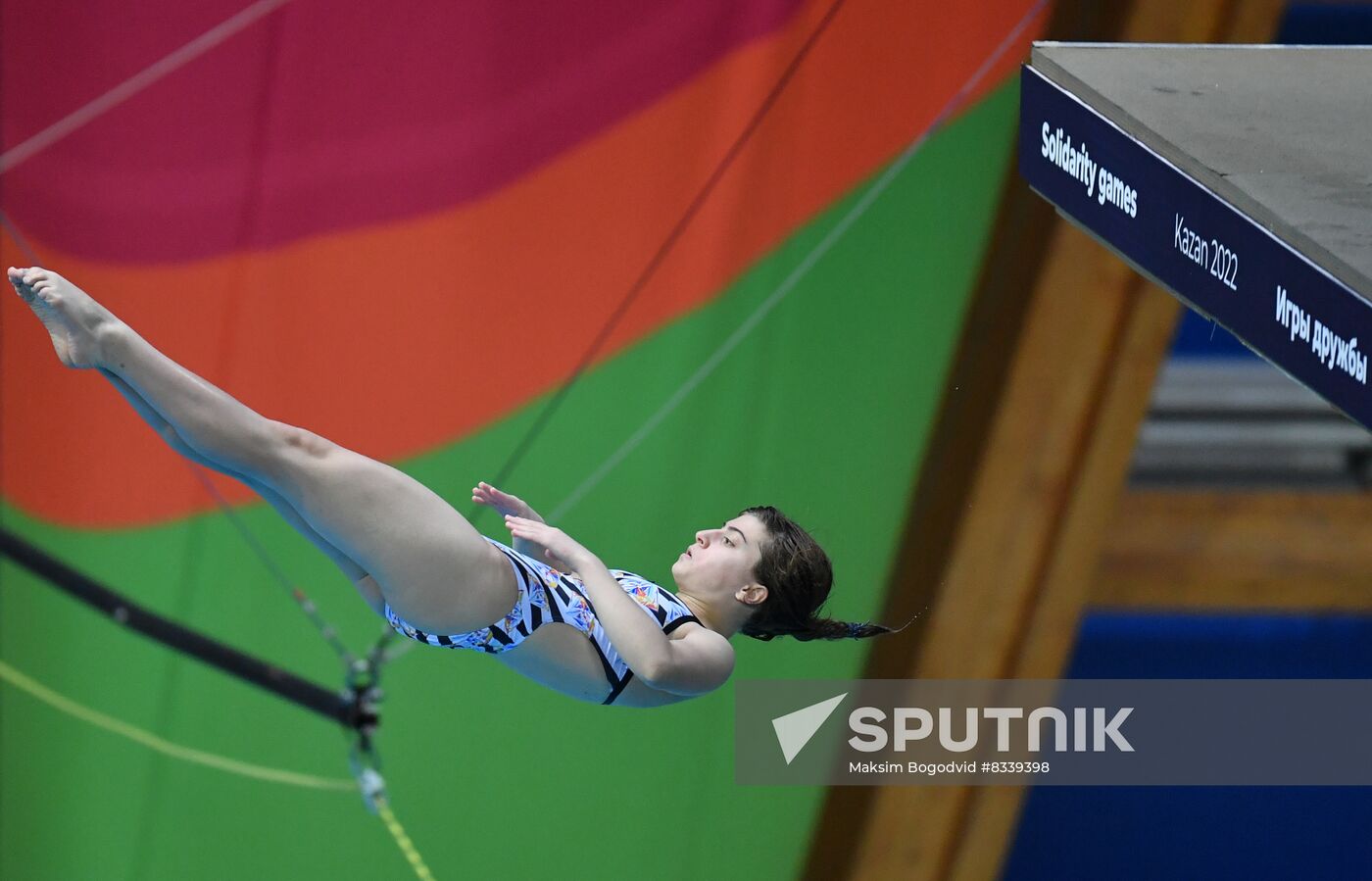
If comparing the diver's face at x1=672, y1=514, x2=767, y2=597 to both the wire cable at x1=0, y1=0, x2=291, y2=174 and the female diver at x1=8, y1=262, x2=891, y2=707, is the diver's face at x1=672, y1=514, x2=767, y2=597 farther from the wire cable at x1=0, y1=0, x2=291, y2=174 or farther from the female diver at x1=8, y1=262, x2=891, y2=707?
the wire cable at x1=0, y1=0, x2=291, y2=174

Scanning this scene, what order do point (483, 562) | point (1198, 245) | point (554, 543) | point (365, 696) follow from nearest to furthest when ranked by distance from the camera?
point (1198, 245), point (554, 543), point (483, 562), point (365, 696)

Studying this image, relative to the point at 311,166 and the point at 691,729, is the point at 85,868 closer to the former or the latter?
the point at 691,729

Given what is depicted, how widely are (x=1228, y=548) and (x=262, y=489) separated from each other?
3.03 metres

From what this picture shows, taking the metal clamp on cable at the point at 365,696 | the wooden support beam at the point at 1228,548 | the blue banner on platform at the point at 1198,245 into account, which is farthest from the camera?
the wooden support beam at the point at 1228,548

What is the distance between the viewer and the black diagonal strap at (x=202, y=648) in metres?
4.25

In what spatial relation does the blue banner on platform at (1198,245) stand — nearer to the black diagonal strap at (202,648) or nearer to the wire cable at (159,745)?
the black diagonal strap at (202,648)

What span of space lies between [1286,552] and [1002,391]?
104cm

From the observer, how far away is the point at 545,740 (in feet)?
14.4

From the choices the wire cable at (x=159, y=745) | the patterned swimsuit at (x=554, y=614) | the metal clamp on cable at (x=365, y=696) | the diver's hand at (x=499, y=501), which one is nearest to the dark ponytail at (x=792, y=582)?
the patterned swimsuit at (x=554, y=614)

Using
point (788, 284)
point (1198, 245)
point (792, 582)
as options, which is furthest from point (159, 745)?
point (1198, 245)

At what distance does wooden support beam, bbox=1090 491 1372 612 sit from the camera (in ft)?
15.3

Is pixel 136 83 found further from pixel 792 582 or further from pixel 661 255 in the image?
pixel 792 582

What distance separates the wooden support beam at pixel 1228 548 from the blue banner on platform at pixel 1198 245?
231 cm

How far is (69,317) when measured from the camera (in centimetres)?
234
